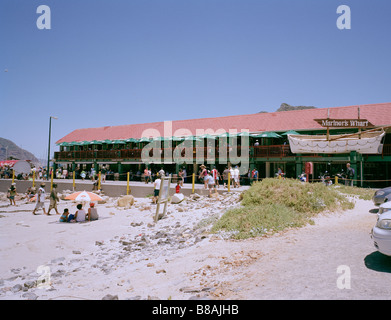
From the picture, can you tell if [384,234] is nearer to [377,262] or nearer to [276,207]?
[377,262]

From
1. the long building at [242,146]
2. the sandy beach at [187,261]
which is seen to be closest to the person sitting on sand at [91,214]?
the sandy beach at [187,261]

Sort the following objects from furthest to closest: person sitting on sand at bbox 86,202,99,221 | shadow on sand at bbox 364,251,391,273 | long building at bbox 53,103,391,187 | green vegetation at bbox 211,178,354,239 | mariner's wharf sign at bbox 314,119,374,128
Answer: long building at bbox 53,103,391,187
person sitting on sand at bbox 86,202,99,221
mariner's wharf sign at bbox 314,119,374,128
green vegetation at bbox 211,178,354,239
shadow on sand at bbox 364,251,391,273

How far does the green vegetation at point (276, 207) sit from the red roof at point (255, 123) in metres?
16.1

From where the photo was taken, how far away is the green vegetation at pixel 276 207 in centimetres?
841

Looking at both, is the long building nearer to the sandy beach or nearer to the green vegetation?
the green vegetation

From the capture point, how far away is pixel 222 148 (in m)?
28.1

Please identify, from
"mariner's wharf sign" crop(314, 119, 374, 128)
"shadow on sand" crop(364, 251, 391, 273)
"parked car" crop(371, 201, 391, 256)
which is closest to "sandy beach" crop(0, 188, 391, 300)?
"shadow on sand" crop(364, 251, 391, 273)

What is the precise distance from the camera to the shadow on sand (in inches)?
187

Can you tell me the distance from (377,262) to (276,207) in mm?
4701

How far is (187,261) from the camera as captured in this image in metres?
6.57

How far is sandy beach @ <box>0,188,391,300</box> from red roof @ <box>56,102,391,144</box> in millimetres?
16666

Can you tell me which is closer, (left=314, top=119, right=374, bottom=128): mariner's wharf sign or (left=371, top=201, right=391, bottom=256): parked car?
(left=371, top=201, right=391, bottom=256): parked car
